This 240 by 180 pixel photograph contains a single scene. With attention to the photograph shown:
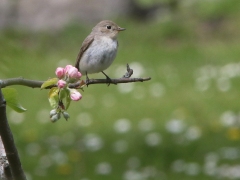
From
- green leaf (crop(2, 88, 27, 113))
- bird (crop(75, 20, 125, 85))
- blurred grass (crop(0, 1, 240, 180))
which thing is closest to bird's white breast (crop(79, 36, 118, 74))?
bird (crop(75, 20, 125, 85))

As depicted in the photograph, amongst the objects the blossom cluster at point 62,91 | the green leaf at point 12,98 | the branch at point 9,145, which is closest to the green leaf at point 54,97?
the blossom cluster at point 62,91

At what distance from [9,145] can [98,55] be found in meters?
2.04

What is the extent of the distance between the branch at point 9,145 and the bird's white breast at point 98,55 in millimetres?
1724

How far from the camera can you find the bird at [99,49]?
339cm

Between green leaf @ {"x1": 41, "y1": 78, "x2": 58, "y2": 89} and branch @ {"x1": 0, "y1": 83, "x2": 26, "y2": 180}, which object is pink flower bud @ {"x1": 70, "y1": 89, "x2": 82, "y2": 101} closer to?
green leaf @ {"x1": 41, "y1": 78, "x2": 58, "y2": 89}

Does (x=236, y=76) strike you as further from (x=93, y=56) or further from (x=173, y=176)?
(x=93, y=56)

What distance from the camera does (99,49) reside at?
3.64 metres

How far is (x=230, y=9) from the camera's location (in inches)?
168

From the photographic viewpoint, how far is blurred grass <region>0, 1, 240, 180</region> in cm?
834

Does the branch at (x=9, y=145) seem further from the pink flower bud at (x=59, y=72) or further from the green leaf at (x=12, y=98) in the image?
the pink flower bud at (x=59, y=72)

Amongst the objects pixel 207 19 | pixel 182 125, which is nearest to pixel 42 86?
pixel 182 125

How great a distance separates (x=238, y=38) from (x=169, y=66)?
2.60 meters

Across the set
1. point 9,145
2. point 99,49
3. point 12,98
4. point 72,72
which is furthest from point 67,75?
point 99,49

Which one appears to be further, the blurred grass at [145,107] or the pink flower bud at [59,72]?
the blurred grass at [145,107]
